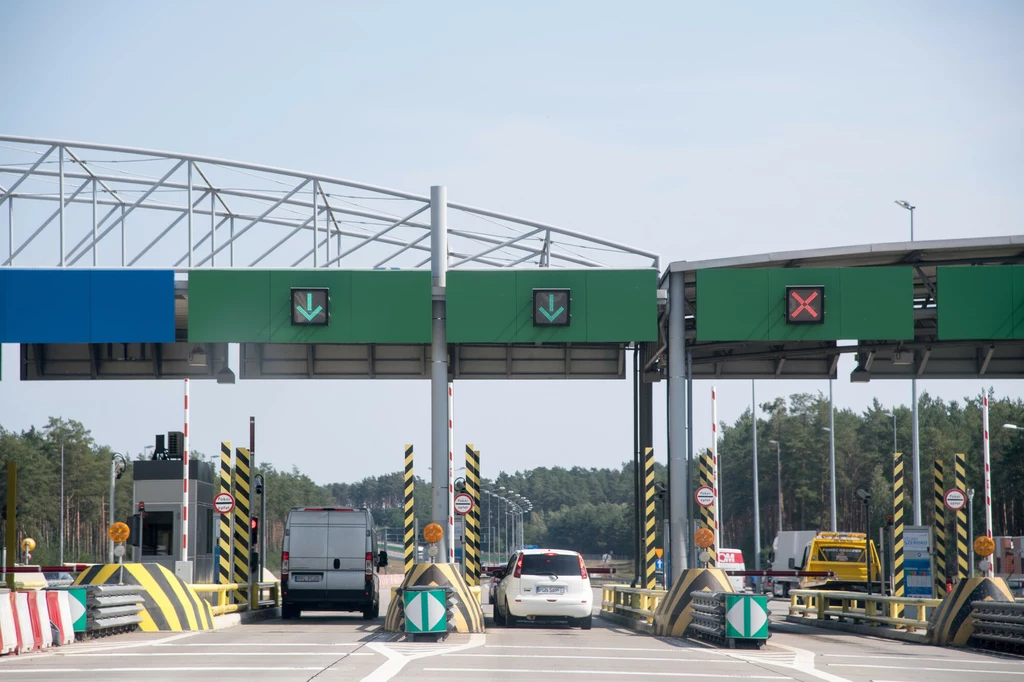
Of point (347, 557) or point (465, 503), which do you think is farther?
point (465, 503)

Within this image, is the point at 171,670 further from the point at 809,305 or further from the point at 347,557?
the point at 809,305

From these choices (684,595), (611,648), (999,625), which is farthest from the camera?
(684,595)

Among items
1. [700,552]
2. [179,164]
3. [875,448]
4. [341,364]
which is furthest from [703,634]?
[875,448]

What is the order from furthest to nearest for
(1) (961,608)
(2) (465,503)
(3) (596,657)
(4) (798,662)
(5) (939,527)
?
1. (5) (939,527)
2. (2) (465,503)
3. (1) (961,608)
4. (3) (596,657)
5. (4) (798,662)

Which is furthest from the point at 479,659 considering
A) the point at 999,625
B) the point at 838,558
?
the point at 838,558

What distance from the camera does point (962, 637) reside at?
21281 mm

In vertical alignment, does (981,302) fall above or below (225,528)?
above

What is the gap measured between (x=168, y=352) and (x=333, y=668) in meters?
19.4

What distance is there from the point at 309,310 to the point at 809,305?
10.5 meters

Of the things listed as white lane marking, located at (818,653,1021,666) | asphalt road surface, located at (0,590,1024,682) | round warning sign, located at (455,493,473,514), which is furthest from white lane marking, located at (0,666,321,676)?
round warning sign, located at (455,493,473,514)

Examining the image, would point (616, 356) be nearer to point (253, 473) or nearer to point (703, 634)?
point (253, 473)

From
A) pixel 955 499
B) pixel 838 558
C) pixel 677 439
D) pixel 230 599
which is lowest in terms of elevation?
pixel 838 558

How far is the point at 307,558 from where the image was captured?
26.9m

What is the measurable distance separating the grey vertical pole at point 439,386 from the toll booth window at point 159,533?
27.2 feet
